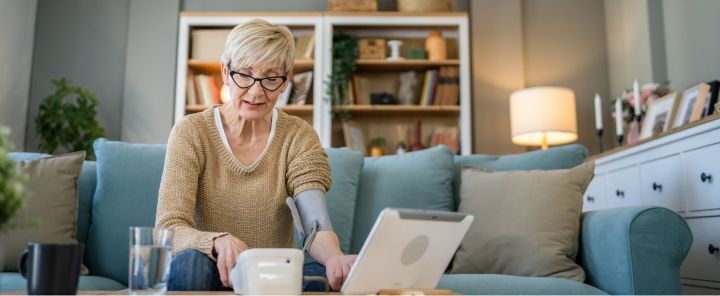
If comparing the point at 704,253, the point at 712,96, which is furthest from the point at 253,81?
the point at 712,96

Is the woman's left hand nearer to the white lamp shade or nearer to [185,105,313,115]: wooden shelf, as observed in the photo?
the white lamp shade

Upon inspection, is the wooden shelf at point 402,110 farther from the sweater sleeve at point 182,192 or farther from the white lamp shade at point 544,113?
the sweater sleeve at point 182,192

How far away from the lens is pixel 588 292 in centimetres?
158

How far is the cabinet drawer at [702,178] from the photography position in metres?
1.98

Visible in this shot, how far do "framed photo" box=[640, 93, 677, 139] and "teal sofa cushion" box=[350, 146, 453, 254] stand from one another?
1.24m

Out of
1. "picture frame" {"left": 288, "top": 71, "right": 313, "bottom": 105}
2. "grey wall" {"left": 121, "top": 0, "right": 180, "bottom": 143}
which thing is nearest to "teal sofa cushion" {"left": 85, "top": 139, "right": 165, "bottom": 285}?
"picture frame" {"left": 288, "top": 71, "right": 313, "bottom": 105}

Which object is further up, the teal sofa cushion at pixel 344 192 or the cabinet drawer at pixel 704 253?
the teal sofa cushion at pixel 344 192

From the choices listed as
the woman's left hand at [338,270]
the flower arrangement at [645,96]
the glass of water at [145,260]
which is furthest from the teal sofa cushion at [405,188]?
the flower arrangement at [645,96]

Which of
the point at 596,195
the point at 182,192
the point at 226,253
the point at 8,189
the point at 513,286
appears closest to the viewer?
the point at 8,189

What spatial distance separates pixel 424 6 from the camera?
387 centimetres

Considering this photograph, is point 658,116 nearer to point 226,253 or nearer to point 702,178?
point 702,178

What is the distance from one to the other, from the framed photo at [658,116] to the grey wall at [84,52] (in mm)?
3130

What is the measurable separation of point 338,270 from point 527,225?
2.65 ft

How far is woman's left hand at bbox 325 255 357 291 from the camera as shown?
116cm
